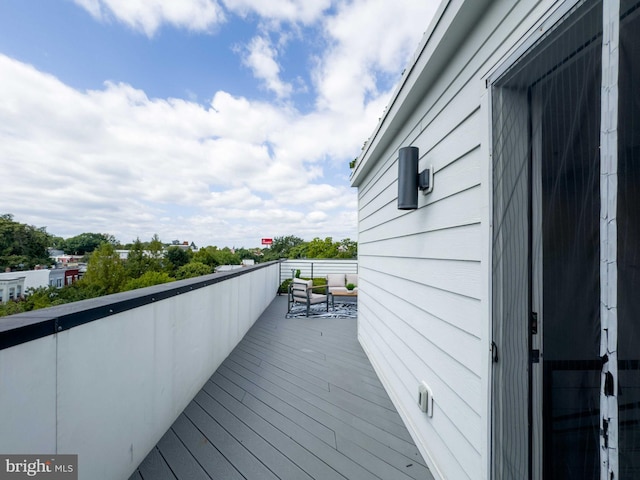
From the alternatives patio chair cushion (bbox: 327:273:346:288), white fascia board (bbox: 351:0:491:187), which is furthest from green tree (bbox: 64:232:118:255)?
white fascia board (bbox: 351:0:491:187)

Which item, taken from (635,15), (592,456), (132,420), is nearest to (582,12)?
(635,15)

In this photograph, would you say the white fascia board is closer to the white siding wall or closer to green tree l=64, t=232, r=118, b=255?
the white siding wall

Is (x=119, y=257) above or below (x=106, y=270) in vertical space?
above

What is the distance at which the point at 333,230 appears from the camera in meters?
18.9

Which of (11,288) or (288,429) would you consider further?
(11,288)

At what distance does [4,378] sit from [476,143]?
193 centimetres

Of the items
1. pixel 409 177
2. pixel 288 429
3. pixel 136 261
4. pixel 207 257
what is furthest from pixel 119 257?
pixel 409 177

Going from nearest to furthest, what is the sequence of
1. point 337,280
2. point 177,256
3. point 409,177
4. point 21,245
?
1. point 409,177
2. point 337,280
3. point 21,245
4. point 177,256

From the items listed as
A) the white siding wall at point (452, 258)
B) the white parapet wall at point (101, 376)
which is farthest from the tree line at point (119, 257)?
the white parapet wall at point (101, 376)

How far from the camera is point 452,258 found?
157cm

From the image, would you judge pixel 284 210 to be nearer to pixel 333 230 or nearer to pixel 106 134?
pixel 333 230

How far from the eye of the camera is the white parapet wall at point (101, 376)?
1009mm

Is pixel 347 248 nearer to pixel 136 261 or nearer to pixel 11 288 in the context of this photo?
pixel 11 288

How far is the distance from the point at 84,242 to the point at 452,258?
4557cm
